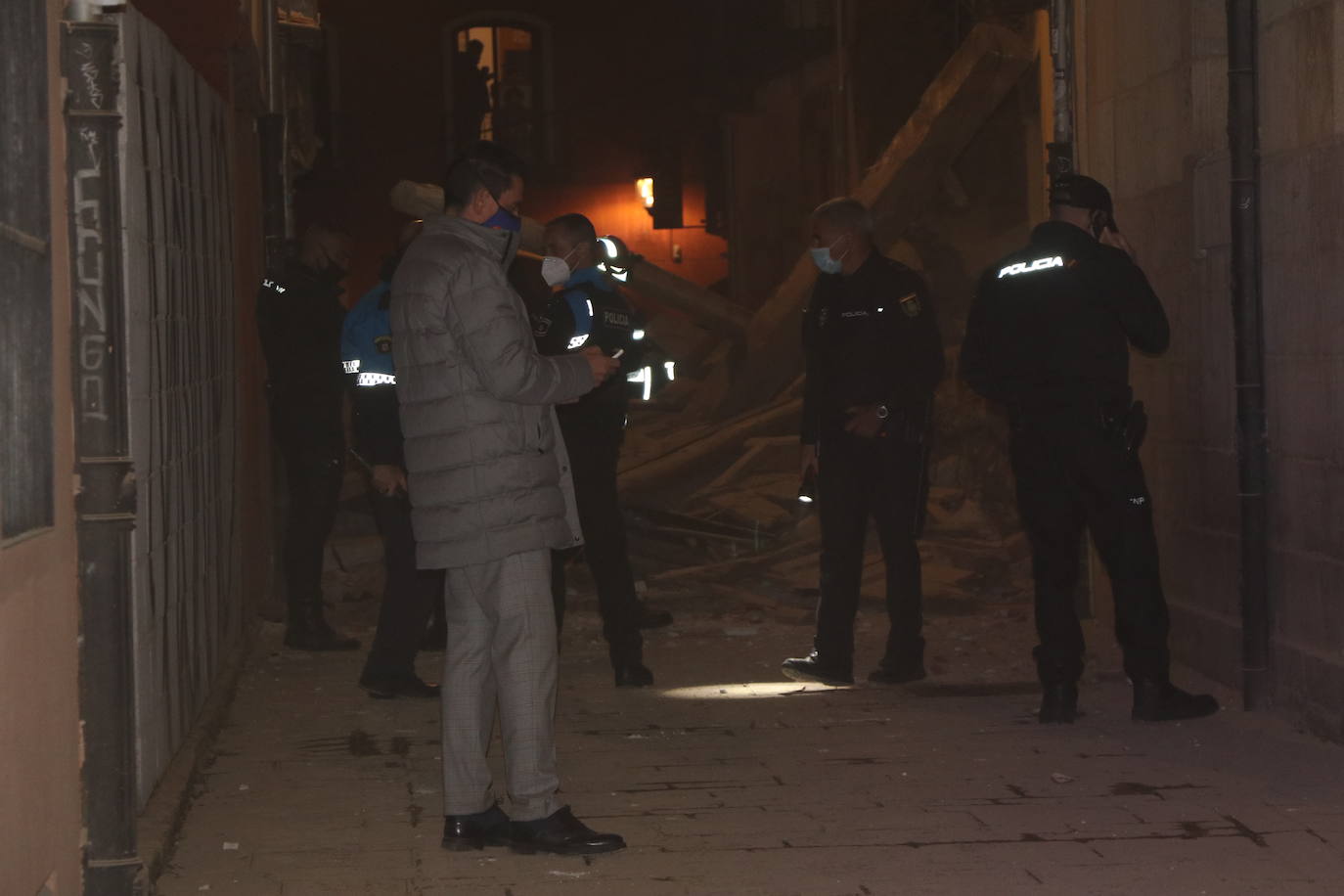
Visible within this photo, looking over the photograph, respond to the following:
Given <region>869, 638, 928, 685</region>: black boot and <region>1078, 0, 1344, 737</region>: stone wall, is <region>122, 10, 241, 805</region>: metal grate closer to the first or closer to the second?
<region>869, 638, 928, 685</region>: black boot

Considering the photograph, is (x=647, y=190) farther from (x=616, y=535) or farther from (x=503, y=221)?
(x=503, y=221)

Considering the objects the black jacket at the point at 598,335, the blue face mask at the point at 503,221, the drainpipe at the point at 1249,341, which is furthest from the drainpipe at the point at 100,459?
the drainpipe at the point at 1249,341

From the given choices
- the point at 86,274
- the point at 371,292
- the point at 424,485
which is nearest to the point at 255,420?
the point at 371,292

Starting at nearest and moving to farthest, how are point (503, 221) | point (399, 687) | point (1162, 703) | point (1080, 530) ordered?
point (503, 221) → point (1162, 703) → point (1080, 530) → point (399, 687)

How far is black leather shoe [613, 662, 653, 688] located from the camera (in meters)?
7.58

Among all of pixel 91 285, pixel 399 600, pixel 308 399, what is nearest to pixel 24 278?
pixel 91 285

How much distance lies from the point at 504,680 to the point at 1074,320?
261 cm

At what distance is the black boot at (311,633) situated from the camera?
8648 mm

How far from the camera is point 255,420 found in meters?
9.66

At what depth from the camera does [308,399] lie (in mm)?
8602

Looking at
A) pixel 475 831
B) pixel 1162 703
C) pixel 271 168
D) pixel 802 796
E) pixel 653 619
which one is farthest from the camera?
pixel 271 168

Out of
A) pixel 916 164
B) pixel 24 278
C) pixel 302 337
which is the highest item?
pixel 916 164

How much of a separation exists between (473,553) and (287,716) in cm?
246

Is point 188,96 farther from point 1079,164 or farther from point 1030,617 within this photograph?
point 1030,617
